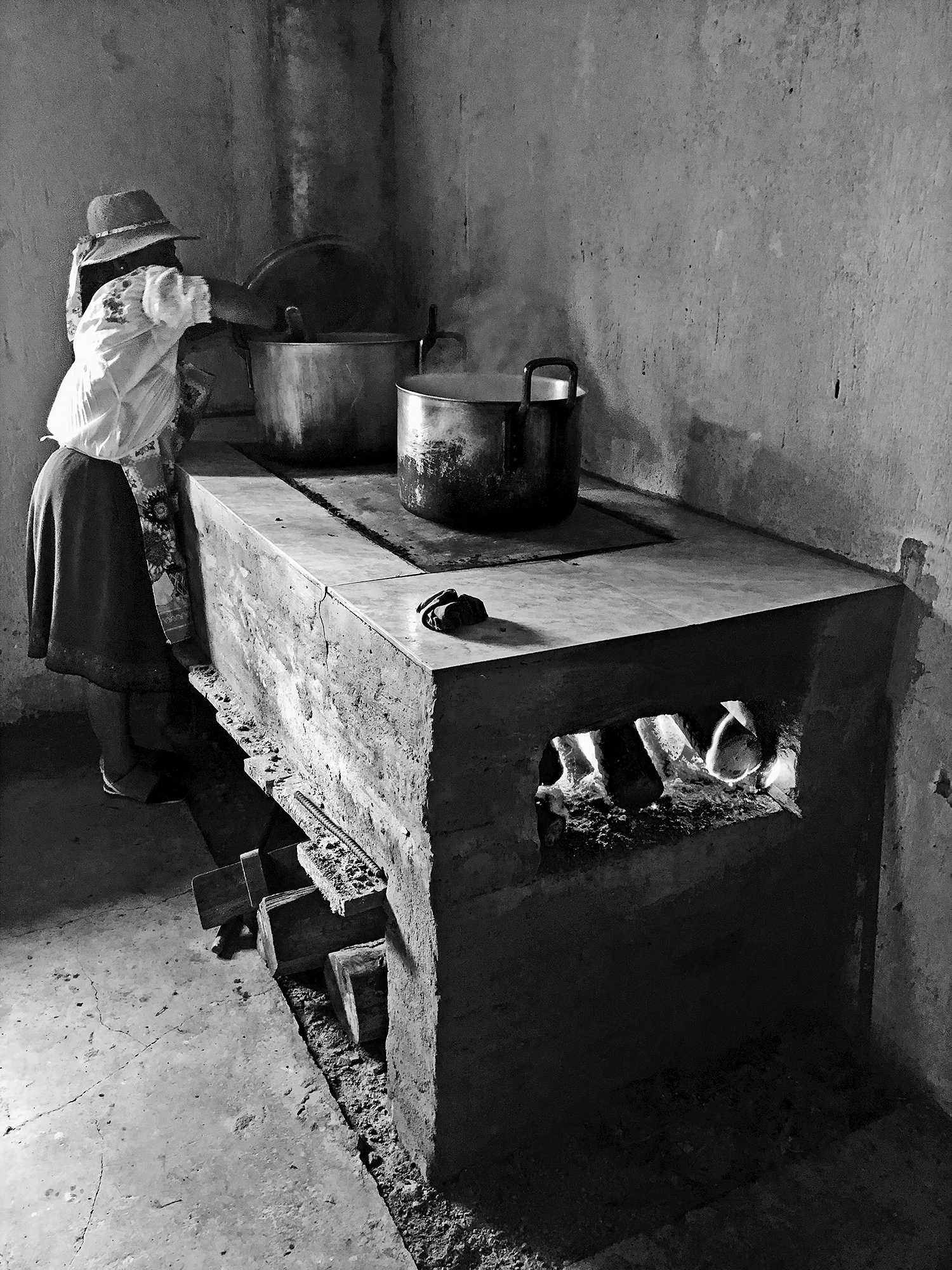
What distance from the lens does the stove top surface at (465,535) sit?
7.57 feet

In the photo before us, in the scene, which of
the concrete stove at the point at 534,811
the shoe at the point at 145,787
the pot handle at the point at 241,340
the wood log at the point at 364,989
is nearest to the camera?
the concrete stove at the point at 534,811

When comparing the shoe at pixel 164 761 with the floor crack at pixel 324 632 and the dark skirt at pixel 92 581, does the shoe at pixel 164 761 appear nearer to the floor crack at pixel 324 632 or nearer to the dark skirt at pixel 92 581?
the dark skirt at pixel 92 581

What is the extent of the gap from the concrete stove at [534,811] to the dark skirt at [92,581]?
104cm

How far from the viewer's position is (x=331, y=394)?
10.1ft

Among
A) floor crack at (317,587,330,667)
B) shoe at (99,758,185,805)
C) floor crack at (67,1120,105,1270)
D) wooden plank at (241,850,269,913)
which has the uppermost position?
floor crack at (317,587,330,667)

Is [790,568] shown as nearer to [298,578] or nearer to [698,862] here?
[698,862]

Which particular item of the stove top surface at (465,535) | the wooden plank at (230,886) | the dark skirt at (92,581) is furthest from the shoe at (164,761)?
the stove top surface at (465,535)

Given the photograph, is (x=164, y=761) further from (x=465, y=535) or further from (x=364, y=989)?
(x=465, y=535)

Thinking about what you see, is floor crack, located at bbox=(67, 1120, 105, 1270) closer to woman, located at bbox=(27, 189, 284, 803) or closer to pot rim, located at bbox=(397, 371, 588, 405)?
woman, located at bbox=(27, 189, 284, 803)

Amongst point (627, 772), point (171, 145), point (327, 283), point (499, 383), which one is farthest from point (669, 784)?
point (171, 145)

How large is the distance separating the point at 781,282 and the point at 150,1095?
2281 mm

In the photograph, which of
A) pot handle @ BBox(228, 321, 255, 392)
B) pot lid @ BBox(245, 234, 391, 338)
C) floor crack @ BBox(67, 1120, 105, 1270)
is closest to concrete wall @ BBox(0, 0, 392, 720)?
pot lid @ BBox(245, 234, 391, 338)

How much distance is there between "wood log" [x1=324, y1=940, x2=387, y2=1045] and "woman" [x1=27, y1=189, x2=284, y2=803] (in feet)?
4.62

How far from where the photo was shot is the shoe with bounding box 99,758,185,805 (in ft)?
11.7
